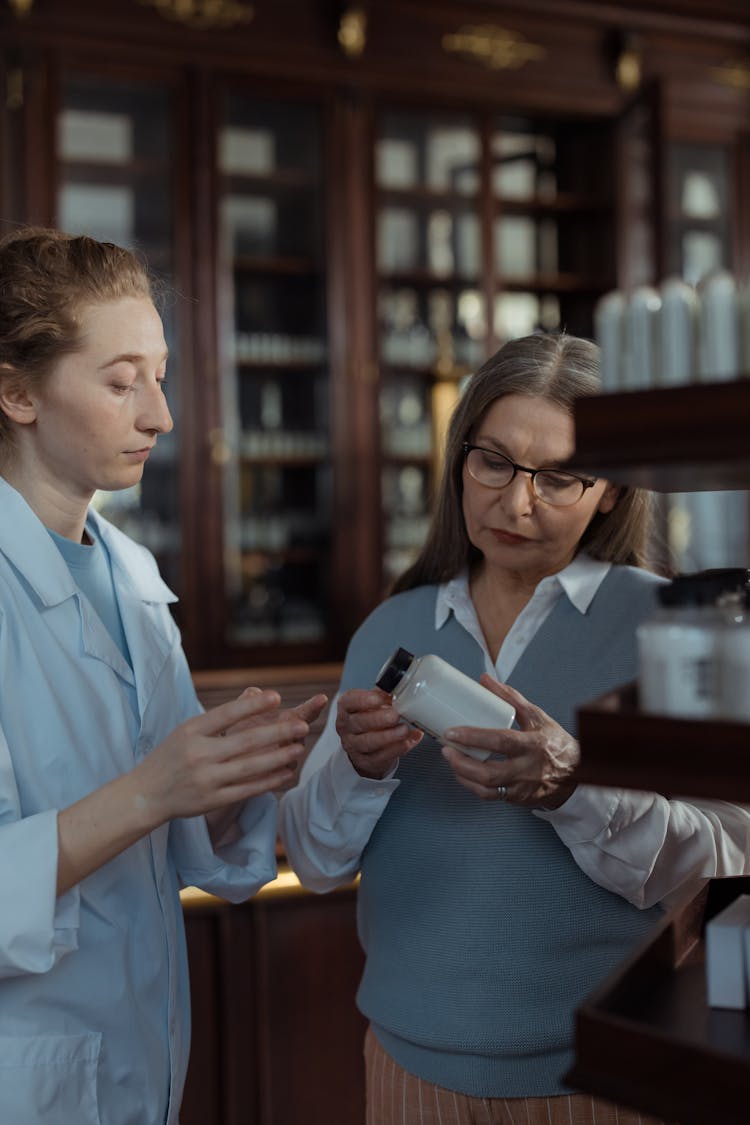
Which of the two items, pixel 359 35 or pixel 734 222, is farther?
pixel 734 222

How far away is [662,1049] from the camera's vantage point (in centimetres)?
78

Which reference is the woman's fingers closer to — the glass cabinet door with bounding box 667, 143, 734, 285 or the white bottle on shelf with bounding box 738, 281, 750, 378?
the white bottle on shelf with bounding box 738, 281, 750, 378

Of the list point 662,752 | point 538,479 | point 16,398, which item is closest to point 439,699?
point 538,479

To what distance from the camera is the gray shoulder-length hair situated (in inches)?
52.9

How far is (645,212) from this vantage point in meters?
4.38

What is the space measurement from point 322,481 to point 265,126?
1231mm

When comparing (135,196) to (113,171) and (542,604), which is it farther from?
(542,604)

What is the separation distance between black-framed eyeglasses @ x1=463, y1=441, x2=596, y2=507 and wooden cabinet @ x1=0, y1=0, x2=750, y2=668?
2.71m

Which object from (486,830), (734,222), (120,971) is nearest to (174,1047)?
(120,971)

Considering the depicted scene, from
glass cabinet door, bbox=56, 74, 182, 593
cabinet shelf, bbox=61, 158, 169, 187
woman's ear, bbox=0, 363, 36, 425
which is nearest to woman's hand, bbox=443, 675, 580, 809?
woman's ear, bbox=0, 363, 36, 425

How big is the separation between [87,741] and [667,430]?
0.71 m

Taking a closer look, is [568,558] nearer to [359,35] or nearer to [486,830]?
[486,830]

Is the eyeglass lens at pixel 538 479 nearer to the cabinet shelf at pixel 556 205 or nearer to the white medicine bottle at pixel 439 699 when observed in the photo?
the white medicine bottle at pixel 439 699

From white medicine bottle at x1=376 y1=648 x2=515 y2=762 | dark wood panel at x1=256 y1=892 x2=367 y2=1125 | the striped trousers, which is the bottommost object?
dark wood panel at x1=256 y1=892 x2=367 y2=1125
